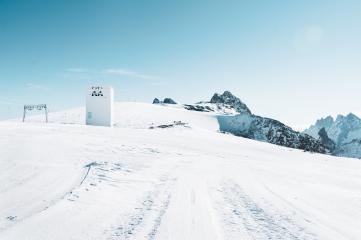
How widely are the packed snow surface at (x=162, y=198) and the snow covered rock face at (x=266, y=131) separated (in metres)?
69.4

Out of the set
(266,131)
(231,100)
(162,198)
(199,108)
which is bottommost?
(162,198)

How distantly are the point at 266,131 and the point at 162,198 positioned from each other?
7918 cm

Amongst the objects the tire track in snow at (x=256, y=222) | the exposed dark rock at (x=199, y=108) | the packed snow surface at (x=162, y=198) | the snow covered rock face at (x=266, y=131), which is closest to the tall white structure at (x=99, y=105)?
the packed snow surface at (x=162, y=198)

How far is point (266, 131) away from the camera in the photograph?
84500 millimetres

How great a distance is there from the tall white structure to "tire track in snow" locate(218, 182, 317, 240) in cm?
3071

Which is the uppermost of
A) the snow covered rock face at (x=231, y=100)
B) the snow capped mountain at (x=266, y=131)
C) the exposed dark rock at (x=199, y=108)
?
the snow covered rock face at (x=231, y=100)

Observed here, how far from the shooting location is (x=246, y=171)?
13.5m

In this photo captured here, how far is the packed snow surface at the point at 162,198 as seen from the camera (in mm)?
6078

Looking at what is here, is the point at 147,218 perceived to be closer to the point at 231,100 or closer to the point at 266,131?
the point at 266,131

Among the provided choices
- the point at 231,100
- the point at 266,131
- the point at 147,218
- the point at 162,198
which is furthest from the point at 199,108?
the point at 147,218

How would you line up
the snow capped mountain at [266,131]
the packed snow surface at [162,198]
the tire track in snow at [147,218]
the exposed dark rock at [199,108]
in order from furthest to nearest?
the exposed dark rock at [199,108]
the snow capped mountain at [266,131]
the packed snow surface at [162,198]
the tire track in snow at [147,218]

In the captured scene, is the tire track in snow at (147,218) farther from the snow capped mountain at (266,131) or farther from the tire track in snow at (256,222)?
the snow capped mountain at (266,131)

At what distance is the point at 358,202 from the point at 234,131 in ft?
253

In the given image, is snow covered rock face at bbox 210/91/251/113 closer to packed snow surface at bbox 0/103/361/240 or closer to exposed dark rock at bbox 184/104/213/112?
exposed dark rock at bbox 184/104/213/112
